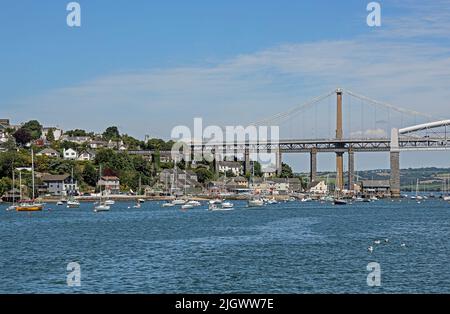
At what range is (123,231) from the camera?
32875 millimetres

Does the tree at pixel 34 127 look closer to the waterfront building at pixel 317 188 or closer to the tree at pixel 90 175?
the tree at pixel 90 175

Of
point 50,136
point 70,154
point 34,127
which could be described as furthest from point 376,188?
point 34,127

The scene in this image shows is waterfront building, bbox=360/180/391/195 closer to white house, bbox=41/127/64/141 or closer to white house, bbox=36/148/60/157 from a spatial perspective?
white house, bbox=36/148/60/157

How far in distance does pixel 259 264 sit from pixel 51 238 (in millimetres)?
13006

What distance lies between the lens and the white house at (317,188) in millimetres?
103062

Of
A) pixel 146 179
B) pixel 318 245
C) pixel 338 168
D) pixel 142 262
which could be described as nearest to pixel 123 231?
pixel 318 245

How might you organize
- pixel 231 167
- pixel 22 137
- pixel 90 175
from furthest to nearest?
pixel 231 167 < pixel 22 137 < pixel 90 175

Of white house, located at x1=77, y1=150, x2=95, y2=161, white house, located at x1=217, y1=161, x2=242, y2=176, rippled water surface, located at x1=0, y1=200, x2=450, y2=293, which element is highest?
white house, located at x1=77, y1=150, x2=95, y2=161

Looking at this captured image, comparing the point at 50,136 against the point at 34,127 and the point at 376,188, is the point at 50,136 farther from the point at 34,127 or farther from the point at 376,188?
the point at 376,188

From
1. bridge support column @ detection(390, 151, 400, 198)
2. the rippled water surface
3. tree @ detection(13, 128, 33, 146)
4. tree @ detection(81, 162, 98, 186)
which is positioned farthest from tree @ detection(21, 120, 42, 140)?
the rippled water surface

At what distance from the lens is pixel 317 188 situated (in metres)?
104

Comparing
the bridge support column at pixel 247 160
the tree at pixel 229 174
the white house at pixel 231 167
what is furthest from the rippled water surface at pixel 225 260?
the white house at pixel 231 167

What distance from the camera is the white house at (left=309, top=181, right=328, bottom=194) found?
10306cm

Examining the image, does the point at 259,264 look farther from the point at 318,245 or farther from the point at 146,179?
the point at 146,179
